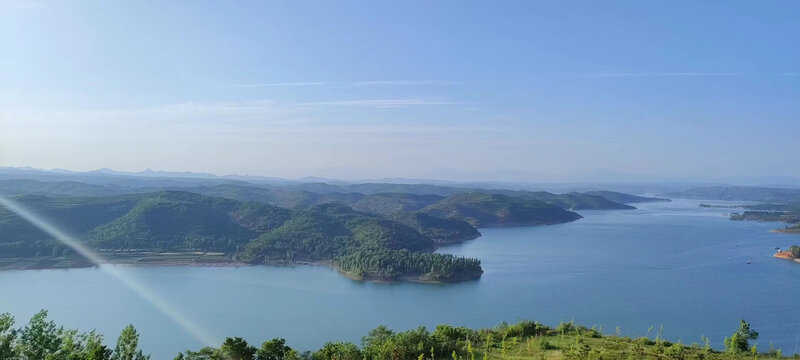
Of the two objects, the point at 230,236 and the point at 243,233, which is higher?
the point at 243,233

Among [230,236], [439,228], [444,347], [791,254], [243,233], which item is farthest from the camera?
[439,228]

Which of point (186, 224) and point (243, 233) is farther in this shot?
point (186, 224)

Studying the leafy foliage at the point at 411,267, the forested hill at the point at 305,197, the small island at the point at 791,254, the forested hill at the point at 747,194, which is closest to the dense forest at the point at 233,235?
the leafy foliage at the point at 411,267

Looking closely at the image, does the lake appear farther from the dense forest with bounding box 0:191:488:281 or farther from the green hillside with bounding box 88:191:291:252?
the green hillside with bounding box 88:191:291:252

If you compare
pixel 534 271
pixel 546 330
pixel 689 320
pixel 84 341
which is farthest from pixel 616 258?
pixel 84 341

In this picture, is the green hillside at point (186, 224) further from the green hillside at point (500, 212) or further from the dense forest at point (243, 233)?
the green hillside at point (500, 212)

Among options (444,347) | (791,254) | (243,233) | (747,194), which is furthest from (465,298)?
(747,194)

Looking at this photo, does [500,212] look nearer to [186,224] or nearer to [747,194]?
[186,224]
